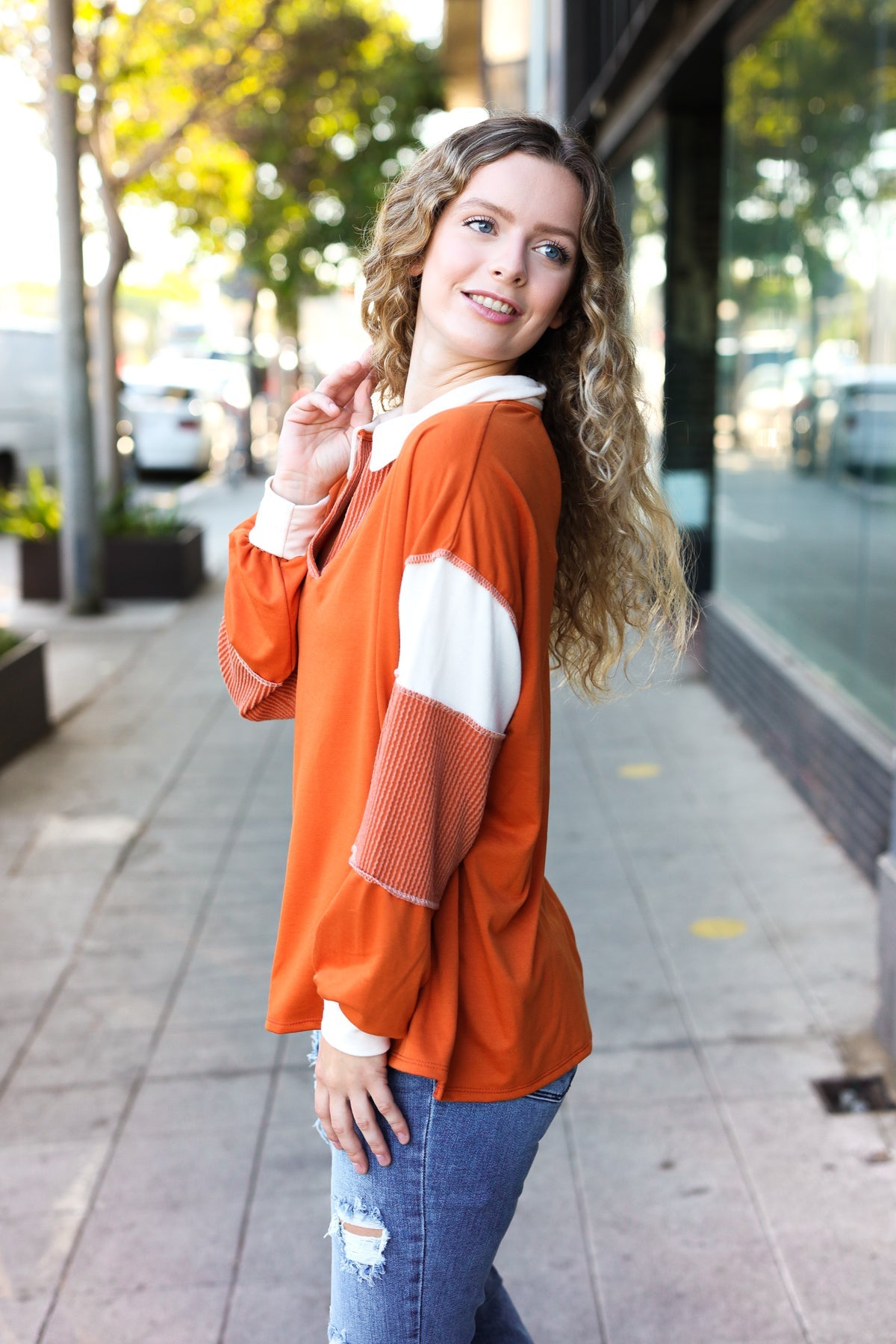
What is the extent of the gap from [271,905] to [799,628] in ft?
9.86

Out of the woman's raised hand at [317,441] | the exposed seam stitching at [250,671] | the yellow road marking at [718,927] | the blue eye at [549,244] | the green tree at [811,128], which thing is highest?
the green tree at [811,128]

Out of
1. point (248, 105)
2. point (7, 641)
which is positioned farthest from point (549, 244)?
point (248, 105)

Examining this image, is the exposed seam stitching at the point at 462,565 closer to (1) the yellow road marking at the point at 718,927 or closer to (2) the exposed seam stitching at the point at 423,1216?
(2) the exposed seam stitching at the point at 423,1216

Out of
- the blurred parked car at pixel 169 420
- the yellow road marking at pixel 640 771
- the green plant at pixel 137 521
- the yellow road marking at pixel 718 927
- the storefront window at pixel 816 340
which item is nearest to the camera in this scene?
the yellow road marking at pixel 718 927

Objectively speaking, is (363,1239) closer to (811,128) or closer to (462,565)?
(462,565)

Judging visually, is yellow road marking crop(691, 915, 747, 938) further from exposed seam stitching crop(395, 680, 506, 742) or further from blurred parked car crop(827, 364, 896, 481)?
exposed seam stitching crop(395, 680, 506, 742)

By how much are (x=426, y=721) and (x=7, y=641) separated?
5.98 meters

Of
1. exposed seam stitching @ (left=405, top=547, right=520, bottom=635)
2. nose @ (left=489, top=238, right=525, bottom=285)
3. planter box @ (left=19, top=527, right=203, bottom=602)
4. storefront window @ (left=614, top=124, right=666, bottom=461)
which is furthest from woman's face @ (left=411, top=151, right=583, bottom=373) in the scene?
planter box @ (left=19, top=527, right=203, bottom=602)

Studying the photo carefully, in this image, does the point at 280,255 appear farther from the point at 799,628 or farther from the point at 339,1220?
the point at 339,1220

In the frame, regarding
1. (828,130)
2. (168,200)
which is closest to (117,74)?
(168,200)

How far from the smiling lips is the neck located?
59 mm

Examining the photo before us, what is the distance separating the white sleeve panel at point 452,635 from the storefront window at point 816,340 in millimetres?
3864

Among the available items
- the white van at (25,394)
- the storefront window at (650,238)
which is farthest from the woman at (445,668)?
the white van at (25,394)

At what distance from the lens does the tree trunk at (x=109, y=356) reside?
1202 cm
